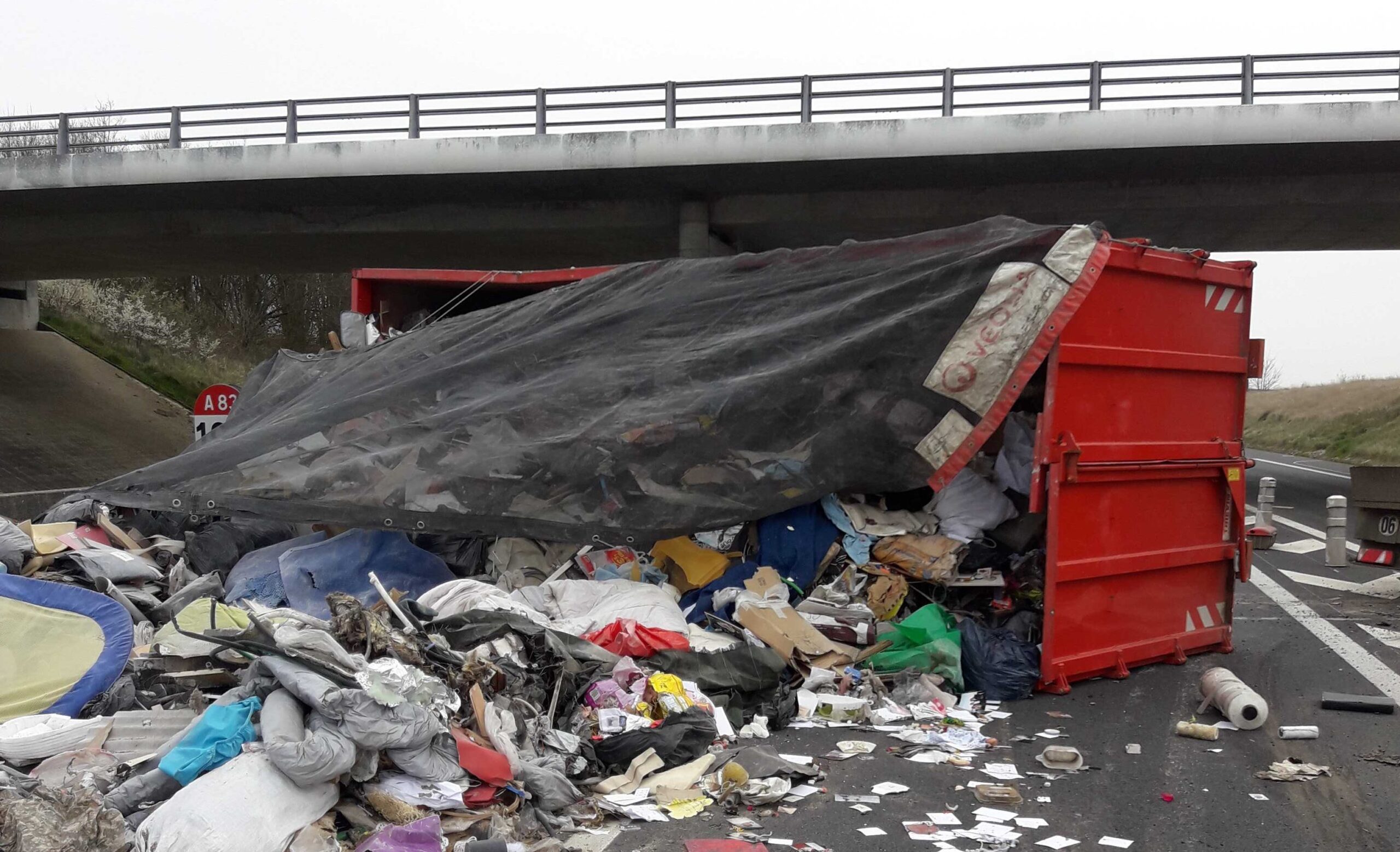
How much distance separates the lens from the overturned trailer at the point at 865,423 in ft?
19.4

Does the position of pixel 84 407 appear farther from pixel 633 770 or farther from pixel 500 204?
pixel 633 770

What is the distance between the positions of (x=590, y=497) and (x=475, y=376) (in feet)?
4.68

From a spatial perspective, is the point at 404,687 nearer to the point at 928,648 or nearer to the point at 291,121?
the point at 928,648

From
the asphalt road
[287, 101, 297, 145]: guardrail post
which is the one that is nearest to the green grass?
[287, 101, 297, 145]: guardrail post

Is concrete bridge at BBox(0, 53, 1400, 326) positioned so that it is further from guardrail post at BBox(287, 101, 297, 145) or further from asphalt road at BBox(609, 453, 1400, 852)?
asphalt road at BBox(609, 453, 1400, 852)

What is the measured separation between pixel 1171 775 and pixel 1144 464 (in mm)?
2125

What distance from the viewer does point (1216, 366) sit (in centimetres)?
668

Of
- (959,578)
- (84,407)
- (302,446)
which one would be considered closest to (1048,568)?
(959,578)

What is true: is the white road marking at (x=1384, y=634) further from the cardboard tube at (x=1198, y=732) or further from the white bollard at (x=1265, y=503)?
the white bollard at (x=1265, y=503)

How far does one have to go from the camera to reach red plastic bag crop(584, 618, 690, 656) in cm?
542

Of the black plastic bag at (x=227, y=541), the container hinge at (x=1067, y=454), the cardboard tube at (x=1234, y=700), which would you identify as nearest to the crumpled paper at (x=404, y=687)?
the black plastic bag at (x=227, y=541)

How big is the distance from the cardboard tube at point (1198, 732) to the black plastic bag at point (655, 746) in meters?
2.32

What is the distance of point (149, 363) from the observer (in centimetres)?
3158

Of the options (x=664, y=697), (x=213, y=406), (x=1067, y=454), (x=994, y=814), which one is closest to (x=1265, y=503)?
(x=1067, y=454)
